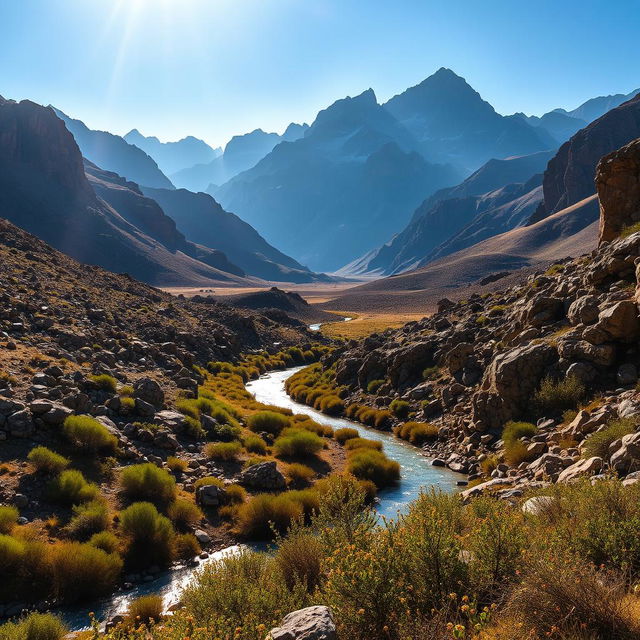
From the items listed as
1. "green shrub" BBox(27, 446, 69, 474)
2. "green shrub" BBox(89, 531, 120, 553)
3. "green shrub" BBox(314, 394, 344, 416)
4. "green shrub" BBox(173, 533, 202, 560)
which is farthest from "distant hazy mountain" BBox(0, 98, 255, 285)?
"green shrub" BBox(89, 531, 120, 553)

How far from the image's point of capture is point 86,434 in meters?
14.1

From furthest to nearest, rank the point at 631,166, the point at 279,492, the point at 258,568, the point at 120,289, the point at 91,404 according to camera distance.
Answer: the point at 120,289, the point at 631,166, the point at 91,404, the point at 279,492, the point at 258,568

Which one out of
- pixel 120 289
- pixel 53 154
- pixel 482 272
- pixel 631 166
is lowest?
pixel 482 272

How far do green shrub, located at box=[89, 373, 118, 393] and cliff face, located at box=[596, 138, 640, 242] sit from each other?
75.5ft

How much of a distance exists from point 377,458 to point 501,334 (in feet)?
36.4

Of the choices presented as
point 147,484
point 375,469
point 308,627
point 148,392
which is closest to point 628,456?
point 308,627

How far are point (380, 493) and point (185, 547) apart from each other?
7118 millimetres

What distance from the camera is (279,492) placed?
15.3 meters

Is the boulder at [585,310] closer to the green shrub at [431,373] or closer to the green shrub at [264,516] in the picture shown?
the green shrub at [431,373]

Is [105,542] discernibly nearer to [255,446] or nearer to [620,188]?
[255,446]

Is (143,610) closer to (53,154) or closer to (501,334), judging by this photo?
(501,334)

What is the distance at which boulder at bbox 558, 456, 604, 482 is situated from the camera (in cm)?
1083

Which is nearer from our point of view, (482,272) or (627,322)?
(627,322)

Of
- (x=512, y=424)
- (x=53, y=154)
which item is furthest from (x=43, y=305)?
(x=53, y=154)
